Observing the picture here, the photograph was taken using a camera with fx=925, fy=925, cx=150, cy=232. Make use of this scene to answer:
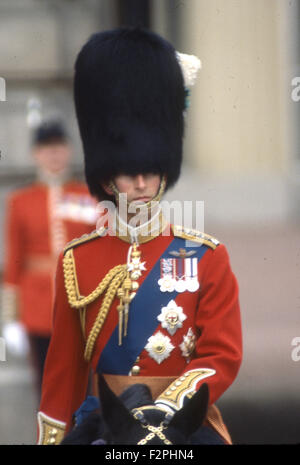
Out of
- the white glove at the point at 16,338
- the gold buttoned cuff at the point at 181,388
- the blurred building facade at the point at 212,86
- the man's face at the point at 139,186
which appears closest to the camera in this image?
the gold buttoned cuff at the point at 181,388

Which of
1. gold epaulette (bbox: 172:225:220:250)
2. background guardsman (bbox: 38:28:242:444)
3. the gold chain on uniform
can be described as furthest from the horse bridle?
gold epaulette (bbox: 172:225:220:250)

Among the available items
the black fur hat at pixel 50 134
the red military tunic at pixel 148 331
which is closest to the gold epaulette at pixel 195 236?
the red military tunic at pixel 148 331

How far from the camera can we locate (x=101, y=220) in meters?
2.01

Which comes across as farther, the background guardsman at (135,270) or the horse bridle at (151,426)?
the background guardsman at (135,270)

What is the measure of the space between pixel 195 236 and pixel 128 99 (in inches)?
12.4

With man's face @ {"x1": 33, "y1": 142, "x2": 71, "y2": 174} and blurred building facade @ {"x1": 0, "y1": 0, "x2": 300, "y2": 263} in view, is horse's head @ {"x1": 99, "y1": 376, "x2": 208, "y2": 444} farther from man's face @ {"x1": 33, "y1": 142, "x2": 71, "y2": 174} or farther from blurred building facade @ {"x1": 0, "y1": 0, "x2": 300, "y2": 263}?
man's face @ {"x1": 33, "y1": 142, "x2": 71, "y2": 174}

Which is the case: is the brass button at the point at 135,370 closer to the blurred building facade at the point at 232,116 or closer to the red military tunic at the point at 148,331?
the red military tunic at the point at 148,331

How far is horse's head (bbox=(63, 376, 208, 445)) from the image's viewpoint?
5.25 ft

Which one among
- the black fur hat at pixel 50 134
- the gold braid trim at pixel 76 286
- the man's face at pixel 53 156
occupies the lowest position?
the gold braid trim at pixel 76 286

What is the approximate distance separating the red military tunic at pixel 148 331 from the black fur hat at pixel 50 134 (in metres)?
1.37

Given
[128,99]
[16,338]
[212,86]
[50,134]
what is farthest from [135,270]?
[50,134]

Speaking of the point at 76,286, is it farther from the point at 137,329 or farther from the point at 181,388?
the point at 181,388

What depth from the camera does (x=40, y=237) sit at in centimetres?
332

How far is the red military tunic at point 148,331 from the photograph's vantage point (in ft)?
5.85
